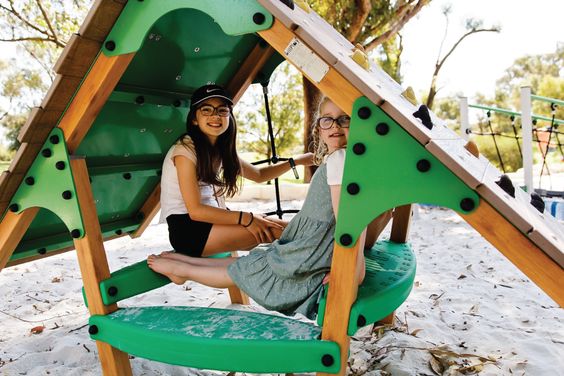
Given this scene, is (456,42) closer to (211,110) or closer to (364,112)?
(211,110)

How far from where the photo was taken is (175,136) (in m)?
2.96

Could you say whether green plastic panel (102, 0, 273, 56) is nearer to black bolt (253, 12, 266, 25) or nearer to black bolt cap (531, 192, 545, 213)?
black bolt (253, 12, 266, 25)

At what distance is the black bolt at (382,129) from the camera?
4.92 ft

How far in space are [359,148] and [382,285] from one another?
698 millimetres

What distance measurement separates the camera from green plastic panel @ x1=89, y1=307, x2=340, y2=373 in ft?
5.47

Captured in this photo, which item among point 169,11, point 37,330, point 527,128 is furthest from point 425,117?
point 527,128

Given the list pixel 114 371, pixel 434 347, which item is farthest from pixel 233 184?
pixel 434 347

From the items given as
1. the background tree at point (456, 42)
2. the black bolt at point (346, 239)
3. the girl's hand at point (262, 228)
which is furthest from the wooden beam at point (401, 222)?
the background tree at point (456, 42)

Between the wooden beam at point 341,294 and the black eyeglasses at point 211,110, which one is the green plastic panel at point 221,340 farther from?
the black eyeglasses at point 211,110

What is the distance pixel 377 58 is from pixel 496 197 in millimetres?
12912

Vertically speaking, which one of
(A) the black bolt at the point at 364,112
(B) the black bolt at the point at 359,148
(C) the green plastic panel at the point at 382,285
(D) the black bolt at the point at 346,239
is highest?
(A) the black bolt at the point at 364,112

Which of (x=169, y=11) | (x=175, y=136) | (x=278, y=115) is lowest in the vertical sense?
(x=175, y=136)

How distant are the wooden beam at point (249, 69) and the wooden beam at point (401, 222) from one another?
1.26 m

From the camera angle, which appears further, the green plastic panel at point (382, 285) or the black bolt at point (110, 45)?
the black bolt at point (110, 45)
